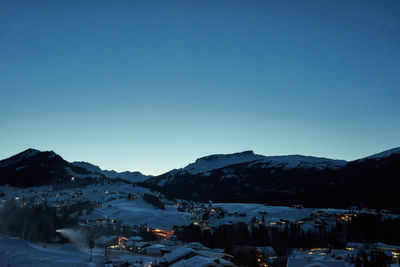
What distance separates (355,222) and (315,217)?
108ft

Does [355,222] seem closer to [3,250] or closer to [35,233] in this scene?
[35,233]

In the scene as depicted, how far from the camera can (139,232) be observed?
120m

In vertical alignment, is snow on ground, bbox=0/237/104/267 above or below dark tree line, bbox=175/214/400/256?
above

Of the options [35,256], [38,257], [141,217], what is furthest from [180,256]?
[141,217]

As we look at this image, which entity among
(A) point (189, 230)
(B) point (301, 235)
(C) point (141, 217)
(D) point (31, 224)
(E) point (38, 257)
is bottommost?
(B) point (301, 235)

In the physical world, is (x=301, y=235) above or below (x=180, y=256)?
below

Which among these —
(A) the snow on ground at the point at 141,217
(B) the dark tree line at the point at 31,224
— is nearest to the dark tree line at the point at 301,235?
(A) the snow on ground at the point at 141,217

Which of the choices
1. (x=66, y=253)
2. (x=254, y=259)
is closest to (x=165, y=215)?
(x=254, y=259)

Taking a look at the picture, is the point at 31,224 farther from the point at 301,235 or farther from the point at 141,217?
the point at 301,235

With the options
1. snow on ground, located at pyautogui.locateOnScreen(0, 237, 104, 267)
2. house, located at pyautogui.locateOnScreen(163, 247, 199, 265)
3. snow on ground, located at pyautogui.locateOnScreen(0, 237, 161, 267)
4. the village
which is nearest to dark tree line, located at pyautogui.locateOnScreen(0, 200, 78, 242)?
the village

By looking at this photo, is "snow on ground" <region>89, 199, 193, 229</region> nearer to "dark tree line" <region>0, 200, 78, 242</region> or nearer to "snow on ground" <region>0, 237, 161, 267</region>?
"dark tree line" <region>0, 200, 78, 242</region>

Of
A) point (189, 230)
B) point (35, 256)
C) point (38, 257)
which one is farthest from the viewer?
point (189, 230)

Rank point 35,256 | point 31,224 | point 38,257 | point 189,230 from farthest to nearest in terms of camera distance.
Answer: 1. point 189,230
2. point 31,224
3. point 35,256
4. point 38,257

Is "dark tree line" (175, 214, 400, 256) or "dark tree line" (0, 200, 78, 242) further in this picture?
"dark tree line" (175, 214, 400, 256)
